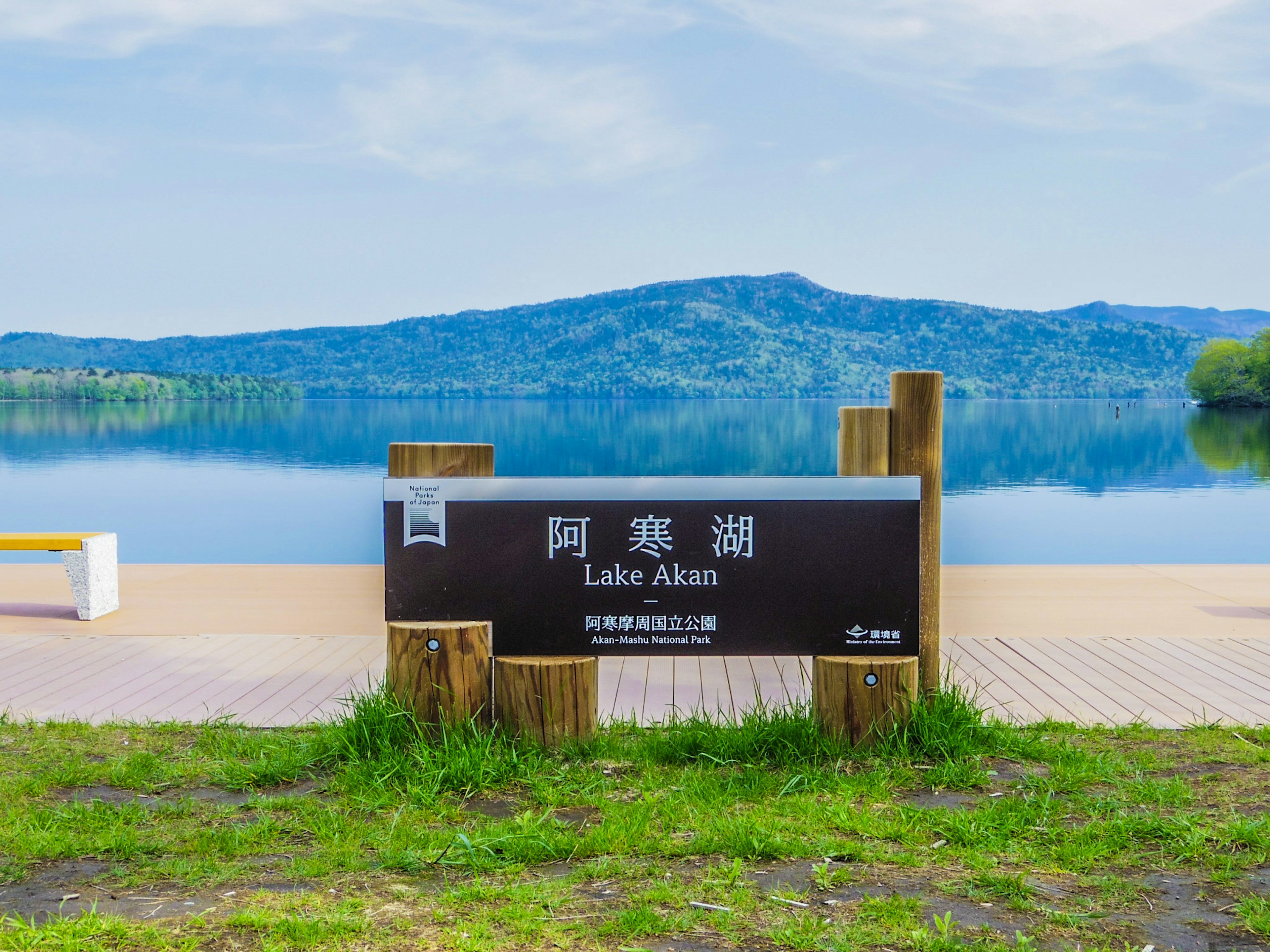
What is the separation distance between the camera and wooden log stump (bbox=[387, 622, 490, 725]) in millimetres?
3643

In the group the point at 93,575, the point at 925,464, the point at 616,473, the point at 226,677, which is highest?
the point at 925,464

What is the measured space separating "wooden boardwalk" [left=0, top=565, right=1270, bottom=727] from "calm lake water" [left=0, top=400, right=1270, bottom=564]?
138 cm

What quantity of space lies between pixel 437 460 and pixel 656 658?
1.80m

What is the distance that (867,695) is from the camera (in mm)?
3684

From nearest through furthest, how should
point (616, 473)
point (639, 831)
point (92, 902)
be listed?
point (92, 902) → point (639, 831) → point (616, 473)

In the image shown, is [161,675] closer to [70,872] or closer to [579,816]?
[70,872]

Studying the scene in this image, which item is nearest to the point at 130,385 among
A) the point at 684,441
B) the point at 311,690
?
the point at 684,441

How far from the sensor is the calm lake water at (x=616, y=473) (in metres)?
19.2

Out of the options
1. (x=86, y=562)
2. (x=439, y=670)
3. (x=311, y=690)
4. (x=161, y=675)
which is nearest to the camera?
(x=439, y=670)

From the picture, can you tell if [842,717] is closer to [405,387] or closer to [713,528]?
[713,528]

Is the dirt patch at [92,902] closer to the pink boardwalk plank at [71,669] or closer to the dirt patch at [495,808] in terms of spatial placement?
the dirt patch at [495,808]

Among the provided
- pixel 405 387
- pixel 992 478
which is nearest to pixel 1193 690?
pixel 992 478

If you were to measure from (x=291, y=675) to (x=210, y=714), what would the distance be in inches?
30.3

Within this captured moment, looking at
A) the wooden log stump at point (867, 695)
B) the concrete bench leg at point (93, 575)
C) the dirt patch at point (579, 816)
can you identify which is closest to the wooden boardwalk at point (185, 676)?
the concrete bench leg at point (93, 575)
